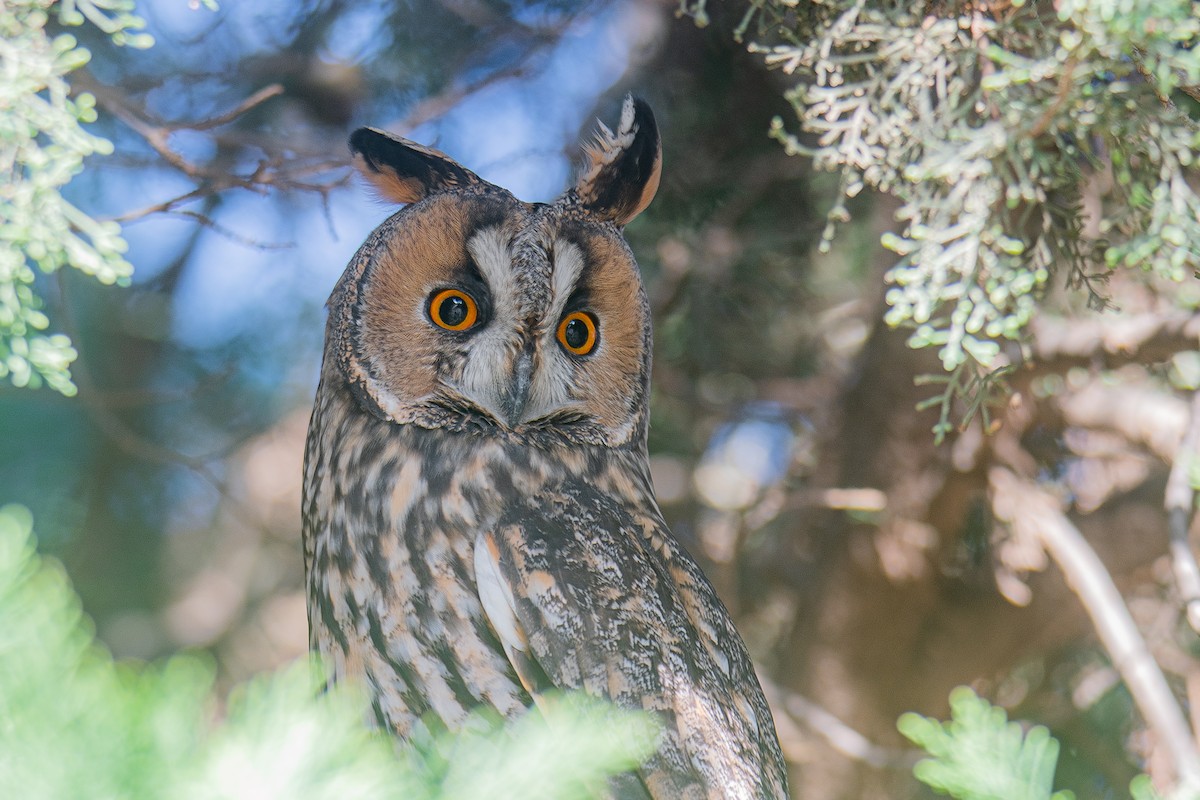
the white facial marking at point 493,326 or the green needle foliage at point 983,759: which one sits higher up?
the green needle foliage at point 983,759

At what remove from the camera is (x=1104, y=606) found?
6.60ft

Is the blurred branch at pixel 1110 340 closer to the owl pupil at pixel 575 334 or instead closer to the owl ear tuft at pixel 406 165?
the owl pupil at pixel 575 334

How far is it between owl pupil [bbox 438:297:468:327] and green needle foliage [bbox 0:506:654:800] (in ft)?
3.00

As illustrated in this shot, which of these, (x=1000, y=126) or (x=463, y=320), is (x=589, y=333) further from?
(x=1000, y=126)

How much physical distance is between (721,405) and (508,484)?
1464mm

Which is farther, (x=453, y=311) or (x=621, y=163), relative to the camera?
(x=621, y=163)

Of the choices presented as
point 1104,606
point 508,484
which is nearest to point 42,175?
point 508,484

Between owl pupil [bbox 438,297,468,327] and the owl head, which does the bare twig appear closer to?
the owl head

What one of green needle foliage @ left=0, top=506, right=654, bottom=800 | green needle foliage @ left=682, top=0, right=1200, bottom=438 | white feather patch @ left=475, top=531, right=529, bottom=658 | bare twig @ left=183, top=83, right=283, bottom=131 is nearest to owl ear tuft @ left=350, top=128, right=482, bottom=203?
bare twig @ left=183, top=83, right=283, bottom=131

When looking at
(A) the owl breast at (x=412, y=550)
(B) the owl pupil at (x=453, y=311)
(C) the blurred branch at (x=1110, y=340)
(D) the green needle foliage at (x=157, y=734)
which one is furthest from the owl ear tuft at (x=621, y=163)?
(D) the green needle foliage at (x=157, y=734)

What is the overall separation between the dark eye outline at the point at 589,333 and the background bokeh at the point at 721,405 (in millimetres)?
501

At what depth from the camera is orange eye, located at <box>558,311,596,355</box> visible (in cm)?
152

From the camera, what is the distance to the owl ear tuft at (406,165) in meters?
1.58

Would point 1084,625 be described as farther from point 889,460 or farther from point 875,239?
point 875,239
